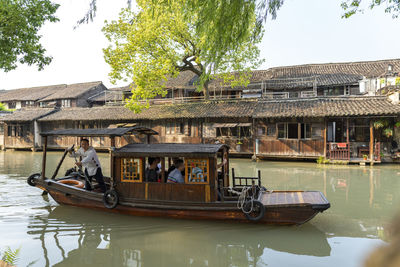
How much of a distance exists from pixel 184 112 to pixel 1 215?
595 inches

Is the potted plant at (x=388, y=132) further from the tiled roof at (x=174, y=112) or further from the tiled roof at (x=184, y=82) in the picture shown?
the tiled roof at (x=184, y=82)

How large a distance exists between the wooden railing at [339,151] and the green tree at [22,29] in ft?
50.0

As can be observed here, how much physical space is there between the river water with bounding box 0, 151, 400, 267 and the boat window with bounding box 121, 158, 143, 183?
3.42 ft

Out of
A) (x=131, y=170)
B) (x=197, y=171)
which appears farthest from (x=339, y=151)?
(x=131, y=170)

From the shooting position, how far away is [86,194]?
835 cm

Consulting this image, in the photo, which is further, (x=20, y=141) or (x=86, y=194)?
(x=20, y=141)

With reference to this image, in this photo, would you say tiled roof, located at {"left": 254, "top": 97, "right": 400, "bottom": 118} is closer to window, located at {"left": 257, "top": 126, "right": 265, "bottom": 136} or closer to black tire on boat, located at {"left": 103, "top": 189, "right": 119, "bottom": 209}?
window, located at {"left": 257, "top": 126, "right": 265, "bottom": 136}

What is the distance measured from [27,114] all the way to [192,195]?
90.8 ft

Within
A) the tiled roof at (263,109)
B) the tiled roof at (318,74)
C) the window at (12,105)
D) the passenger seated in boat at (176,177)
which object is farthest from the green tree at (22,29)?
the window at (12,105)

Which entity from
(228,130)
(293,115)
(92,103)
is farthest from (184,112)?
(92,103)

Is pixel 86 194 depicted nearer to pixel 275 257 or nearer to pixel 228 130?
pixel 275 257

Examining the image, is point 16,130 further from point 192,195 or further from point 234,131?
point 192,195

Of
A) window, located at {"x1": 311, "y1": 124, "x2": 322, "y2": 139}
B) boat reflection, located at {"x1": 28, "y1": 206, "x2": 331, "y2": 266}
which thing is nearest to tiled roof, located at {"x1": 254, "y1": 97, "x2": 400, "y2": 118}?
window, located at {"x1": 311, "y1": 124, "x2": 322, "y2": 139}

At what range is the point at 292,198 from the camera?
289 inches
